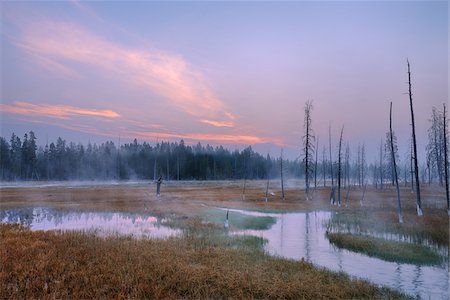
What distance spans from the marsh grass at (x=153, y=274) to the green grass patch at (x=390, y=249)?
21.5 feet

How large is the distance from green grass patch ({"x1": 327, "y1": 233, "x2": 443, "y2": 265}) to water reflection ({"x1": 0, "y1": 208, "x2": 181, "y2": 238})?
39.7ft

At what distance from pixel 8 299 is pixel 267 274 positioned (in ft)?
29.4

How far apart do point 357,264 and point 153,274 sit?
1108cm

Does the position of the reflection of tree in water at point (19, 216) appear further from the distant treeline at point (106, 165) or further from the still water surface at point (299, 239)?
the distant treeline at point (106, 165)

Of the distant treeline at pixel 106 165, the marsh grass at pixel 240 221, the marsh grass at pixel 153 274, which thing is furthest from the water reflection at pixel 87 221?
the distant treeline at pixel 106 165

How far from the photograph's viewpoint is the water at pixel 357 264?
13.9m

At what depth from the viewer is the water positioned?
13875mm

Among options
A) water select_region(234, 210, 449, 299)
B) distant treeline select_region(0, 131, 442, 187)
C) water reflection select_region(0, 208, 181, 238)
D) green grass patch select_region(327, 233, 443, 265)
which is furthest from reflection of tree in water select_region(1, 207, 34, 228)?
distant treeline select_region(0, 131, 442, 187)

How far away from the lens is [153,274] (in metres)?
12.4

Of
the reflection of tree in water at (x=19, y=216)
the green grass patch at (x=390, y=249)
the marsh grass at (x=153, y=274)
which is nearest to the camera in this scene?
the marsh grass at (x=153, y=274)

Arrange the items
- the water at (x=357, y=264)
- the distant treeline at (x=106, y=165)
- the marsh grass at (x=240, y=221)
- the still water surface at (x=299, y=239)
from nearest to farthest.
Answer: the water at (x=357, y=264), the still water surface at (x=299, y=239), the marsh grass at (x=240, y=221), the distant treeline at (x=106, y=165)

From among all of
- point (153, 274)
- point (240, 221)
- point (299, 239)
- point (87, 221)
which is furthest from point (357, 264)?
point (87, 221)

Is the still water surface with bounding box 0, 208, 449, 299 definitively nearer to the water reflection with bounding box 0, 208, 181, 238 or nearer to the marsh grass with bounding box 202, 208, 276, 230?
the water reflection with bounding box 0, 208, 181, 238

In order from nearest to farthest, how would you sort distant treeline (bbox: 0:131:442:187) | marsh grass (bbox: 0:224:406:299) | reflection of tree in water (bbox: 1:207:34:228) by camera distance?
1. marsh grass (bbox: 0:224:406:299)
2. reflection of tree in water (bbox: 1:207:34:228)
3. distant treeline (bbox: 0:131:442:187)
